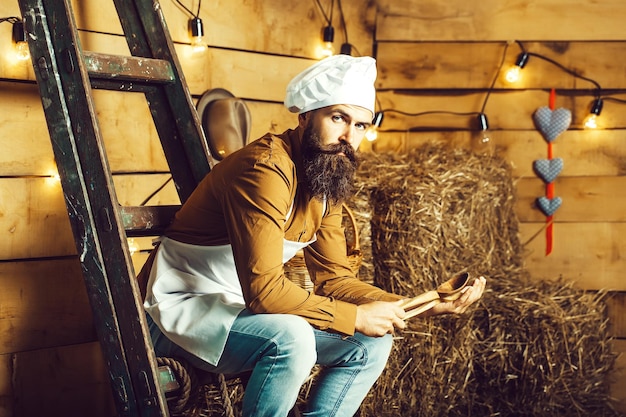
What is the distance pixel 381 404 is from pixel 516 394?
556 millimetres

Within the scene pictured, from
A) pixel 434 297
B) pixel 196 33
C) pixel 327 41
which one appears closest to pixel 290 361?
pixel 434 297

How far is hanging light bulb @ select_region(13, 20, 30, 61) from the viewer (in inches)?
101

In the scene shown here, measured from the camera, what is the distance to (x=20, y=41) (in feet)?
8.45

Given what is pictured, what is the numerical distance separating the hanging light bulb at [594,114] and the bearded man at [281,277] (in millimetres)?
1732

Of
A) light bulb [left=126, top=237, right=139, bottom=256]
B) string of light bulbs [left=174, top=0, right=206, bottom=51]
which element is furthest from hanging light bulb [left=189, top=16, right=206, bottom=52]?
light bulb [left=126, top=237, right=139, bottom=256]

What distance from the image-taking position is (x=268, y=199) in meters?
1.97

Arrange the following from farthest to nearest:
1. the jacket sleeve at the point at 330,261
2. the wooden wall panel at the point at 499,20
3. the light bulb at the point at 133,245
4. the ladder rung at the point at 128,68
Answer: the wooden wall panel at the point at 499,20, the light bulb at the point at 133,245, the jacket sleeve at the point at 330,261, the ladder rung at the point at 128,68

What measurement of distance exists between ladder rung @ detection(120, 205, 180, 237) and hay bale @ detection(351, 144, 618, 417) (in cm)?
107

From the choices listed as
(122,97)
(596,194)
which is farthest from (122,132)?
(596,194)

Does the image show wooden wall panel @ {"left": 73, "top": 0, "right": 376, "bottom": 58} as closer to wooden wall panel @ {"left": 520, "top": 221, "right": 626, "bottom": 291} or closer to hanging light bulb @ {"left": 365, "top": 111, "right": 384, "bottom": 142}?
hanging light bulb @ {"left": 365, "top": 111, "right": 384, "bottom": 142}

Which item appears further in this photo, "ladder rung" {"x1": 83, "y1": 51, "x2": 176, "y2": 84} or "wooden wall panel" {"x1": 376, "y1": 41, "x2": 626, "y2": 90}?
"wooden wall panel" {"x1": 376, "y1": 41, "x2": 626, "y2": 90}

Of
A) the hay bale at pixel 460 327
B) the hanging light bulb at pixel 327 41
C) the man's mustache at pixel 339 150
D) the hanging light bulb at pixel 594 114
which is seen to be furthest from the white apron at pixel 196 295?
the hanging light bulb at pixel 594 114

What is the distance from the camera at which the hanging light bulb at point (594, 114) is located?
3635 millimetres

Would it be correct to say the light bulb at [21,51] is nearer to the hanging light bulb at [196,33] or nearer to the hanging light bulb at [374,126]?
the hanging light bulb at [196,33]
